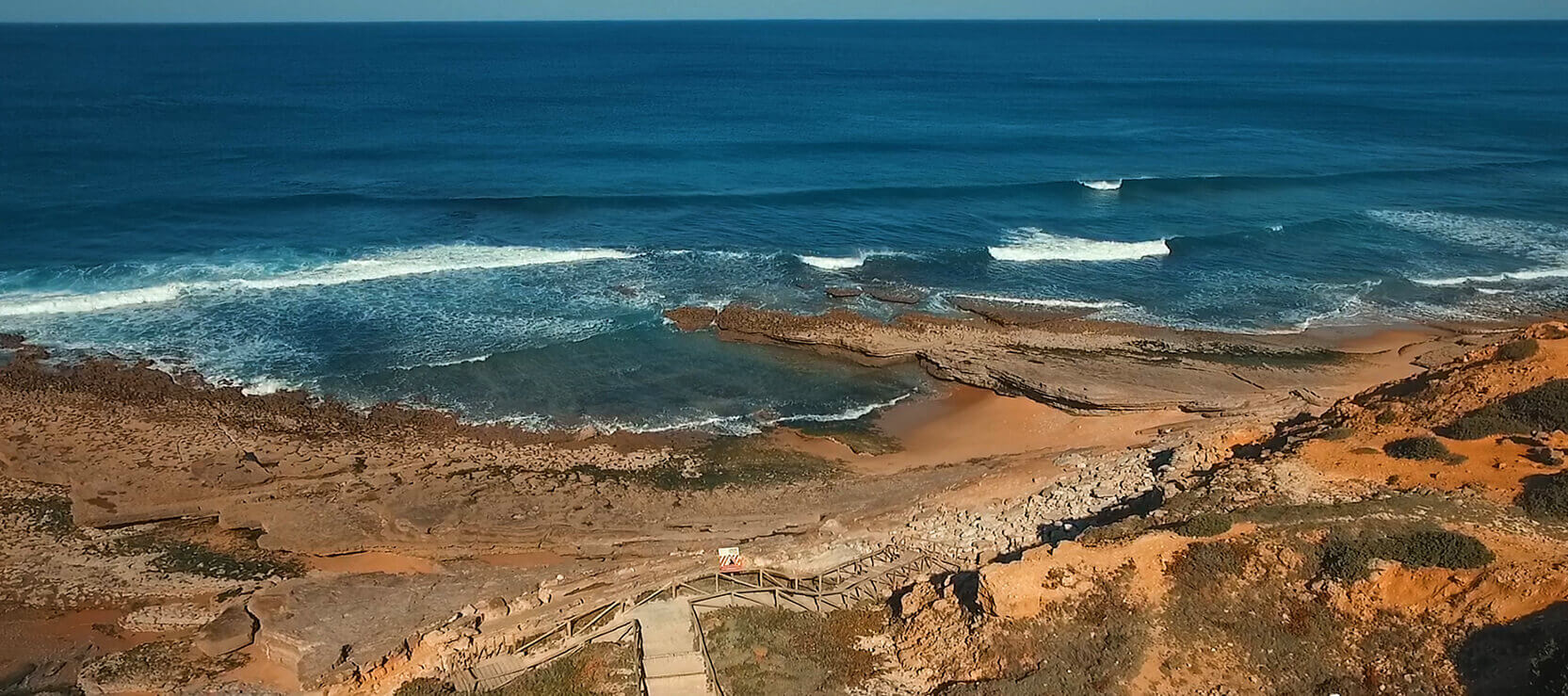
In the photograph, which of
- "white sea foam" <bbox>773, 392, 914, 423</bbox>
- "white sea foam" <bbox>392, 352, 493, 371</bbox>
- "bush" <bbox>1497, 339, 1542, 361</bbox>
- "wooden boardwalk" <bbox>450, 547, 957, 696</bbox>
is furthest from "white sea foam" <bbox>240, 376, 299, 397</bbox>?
"bush" <bbox>1497, 339, 1542, 361</bbox>

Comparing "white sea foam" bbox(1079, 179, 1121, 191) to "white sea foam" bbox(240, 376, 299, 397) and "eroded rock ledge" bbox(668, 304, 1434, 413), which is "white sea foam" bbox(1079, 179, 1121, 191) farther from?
"white sea foam" bbox(240, 376, 299, 397)

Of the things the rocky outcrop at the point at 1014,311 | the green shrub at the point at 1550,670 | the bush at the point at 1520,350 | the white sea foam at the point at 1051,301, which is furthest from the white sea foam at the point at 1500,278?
the green shrub at the point at 1550,670

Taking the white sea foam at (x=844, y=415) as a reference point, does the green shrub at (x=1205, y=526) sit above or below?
above

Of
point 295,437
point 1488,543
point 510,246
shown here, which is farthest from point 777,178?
point 1488,543

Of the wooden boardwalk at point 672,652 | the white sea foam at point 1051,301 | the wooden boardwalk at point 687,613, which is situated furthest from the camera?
the white sea foam at point 1051,301

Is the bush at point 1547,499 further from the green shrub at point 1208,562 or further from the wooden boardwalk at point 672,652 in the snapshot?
the wooden boardwalk at point 672,652

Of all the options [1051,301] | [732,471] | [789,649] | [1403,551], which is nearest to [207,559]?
Answer: [732,471]
